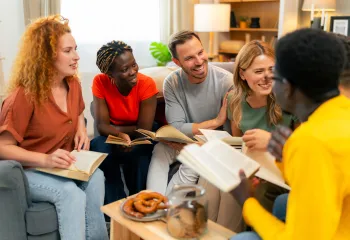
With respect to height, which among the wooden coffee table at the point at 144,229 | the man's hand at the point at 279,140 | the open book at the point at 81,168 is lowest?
the wooden coffee table at the point at 144,229

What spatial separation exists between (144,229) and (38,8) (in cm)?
248

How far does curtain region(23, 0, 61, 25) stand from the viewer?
3121 millimetres

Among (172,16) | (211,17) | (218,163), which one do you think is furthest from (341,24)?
(218,163)

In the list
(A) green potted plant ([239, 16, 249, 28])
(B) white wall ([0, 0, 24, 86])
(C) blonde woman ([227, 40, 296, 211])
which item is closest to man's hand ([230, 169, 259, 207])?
(C) blonde woman ([227, 40, 296, 211])

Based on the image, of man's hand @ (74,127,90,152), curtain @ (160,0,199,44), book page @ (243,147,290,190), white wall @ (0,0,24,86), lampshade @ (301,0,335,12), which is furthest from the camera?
curtain @ (160,0,199,44)

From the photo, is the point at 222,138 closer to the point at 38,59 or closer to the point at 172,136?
the point at 172,136

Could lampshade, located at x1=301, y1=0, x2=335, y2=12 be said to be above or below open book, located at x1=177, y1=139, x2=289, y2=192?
above

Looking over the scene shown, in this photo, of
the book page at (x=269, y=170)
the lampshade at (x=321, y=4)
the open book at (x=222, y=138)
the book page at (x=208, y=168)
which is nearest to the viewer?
the book page at (x=208, y=168)

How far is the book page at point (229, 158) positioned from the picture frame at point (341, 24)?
2.94 m

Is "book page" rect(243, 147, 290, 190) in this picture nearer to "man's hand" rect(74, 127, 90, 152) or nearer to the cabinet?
"man's hand" rect(74, 127, 90, 152)

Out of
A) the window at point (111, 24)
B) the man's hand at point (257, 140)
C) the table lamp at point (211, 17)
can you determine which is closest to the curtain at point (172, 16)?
the window at point (111, 24)

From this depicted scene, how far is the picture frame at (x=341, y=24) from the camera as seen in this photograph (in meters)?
3.62

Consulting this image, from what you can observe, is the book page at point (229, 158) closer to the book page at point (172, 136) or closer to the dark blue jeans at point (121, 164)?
the book page at point (172, 136)

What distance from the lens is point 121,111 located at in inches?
86.4
